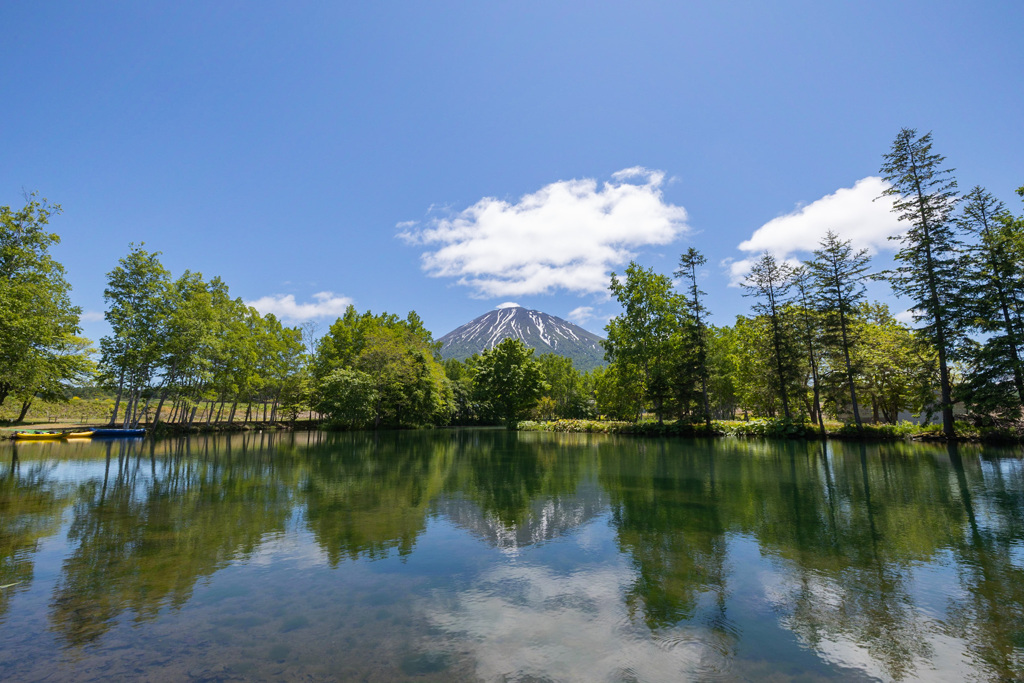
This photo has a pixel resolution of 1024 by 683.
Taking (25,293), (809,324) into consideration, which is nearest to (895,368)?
(809,324)

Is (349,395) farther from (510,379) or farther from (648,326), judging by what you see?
(648,326)

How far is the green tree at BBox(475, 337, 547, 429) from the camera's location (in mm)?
57156

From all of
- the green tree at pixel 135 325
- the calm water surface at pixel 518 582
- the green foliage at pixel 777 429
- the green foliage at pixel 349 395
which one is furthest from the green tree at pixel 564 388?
the calm water surface at pixel 518 582

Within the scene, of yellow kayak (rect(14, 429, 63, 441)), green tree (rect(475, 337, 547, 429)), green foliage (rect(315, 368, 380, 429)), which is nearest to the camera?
yellow kayak (rect(14, 429, 63, 441))

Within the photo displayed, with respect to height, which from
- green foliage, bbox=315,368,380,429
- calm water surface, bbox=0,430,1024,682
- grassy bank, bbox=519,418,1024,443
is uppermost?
A: green foliage, bbox=315,368,380,429

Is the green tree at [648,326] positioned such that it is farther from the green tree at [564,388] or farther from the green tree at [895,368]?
the green tree at [564,388]

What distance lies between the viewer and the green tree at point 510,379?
188 ft

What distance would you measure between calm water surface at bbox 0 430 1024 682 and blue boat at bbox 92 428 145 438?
24.9m

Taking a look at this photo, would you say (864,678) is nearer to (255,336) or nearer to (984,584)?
(984,584)

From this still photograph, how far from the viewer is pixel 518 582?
224 inches

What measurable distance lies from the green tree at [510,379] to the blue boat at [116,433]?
35028 mm

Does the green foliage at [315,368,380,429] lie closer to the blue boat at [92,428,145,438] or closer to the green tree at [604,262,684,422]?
the blue boat at [92,428,145,438]

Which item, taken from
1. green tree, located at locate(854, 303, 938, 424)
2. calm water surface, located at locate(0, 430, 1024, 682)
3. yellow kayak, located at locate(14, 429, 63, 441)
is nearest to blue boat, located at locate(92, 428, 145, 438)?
yellow kayak, located at locate(14, 429, 63, 441)

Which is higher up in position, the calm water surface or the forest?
the forest
